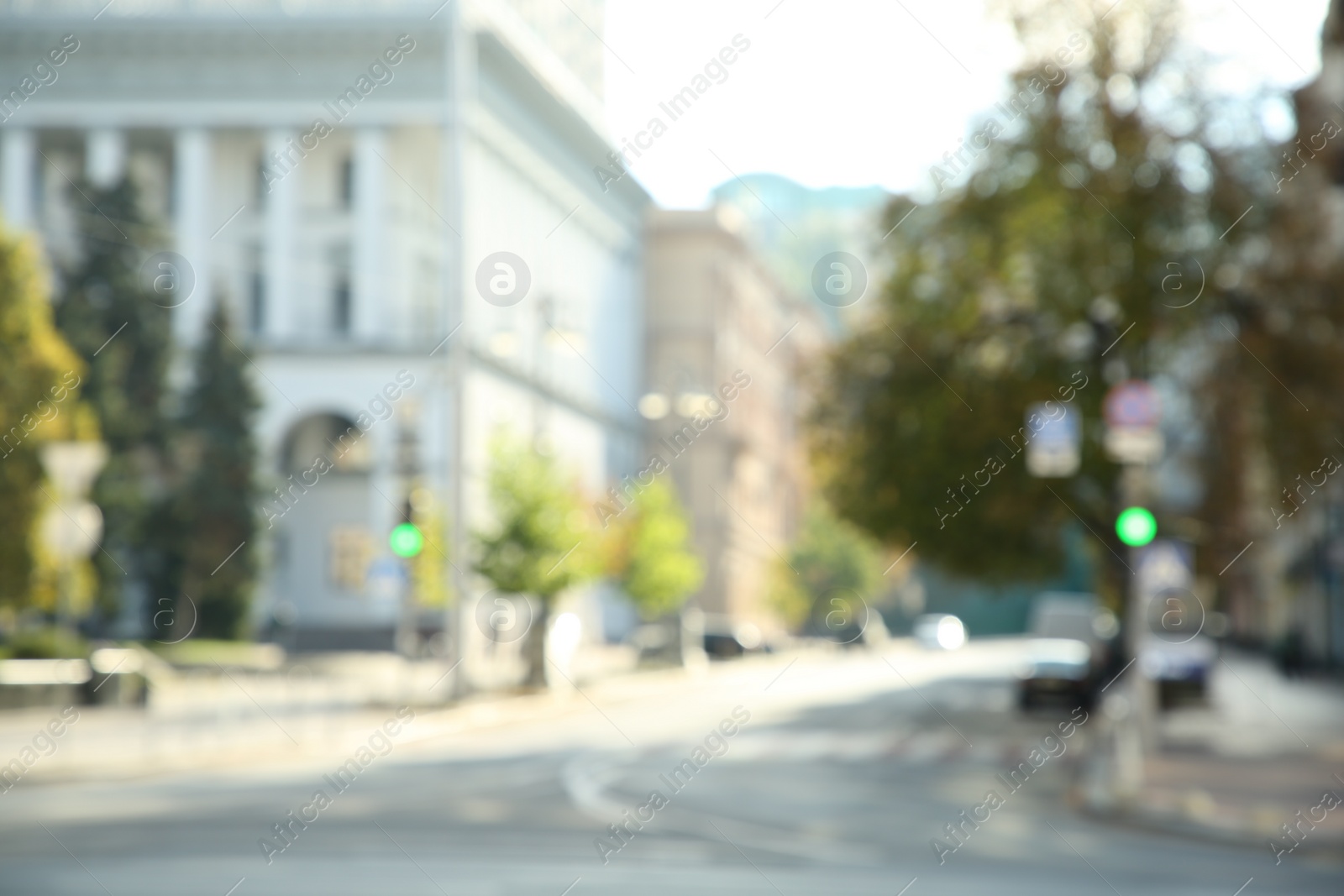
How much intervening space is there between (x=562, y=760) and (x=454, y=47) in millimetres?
17735

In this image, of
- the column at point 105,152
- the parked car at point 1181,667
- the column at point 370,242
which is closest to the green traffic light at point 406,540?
the parked car at point 1181,667

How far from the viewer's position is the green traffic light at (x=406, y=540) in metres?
28.1

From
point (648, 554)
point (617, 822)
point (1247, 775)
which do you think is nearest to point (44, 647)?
point (617, 822)

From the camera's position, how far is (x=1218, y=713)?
1564 inches

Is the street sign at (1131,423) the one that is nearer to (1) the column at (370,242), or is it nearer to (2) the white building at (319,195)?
(2) the white building at (319,195)

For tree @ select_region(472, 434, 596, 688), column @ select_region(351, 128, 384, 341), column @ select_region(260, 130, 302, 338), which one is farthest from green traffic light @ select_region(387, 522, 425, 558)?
column @ select_region(260, 130, 302, 338)

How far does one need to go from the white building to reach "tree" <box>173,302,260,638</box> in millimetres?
1623

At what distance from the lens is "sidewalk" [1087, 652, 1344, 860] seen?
16531 mm

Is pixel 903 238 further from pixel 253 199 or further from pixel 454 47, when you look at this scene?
pixel 253 199

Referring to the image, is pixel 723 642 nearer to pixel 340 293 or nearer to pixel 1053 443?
pixel 340 293

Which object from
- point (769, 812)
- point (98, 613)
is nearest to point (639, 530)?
point (98, 613)

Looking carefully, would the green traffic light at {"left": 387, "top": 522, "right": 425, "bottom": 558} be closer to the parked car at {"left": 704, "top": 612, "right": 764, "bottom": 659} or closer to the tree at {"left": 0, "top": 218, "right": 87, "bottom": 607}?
the tree at {"left": 0, "top": 218, "right": 87, "bottom": 607}

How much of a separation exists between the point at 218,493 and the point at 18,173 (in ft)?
53.2

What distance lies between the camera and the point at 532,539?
4188cm
